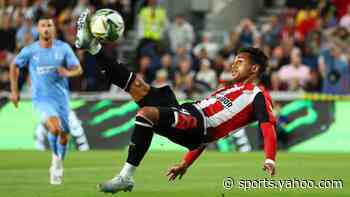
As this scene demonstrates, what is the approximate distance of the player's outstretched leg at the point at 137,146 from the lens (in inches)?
474

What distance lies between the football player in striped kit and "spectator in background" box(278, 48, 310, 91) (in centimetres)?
1376

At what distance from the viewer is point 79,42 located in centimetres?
1264

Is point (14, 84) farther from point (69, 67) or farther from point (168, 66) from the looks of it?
point (168, 66)

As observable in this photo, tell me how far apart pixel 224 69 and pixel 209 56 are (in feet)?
4.73

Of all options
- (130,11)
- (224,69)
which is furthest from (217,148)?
(130,11)

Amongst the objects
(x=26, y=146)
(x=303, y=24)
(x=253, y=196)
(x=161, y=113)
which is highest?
(x=161, y=113)

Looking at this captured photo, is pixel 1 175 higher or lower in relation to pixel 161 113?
lower

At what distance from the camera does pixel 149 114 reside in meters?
12.1

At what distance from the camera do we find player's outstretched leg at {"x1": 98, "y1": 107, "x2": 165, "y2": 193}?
39.5ft

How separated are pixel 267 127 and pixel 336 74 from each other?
1466 centimetres

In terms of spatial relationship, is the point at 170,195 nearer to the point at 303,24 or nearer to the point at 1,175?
the point at 1,175

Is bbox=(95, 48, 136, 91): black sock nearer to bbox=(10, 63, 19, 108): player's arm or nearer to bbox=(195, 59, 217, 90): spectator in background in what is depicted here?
bbox=(10, 63, 19, 108): player's arm

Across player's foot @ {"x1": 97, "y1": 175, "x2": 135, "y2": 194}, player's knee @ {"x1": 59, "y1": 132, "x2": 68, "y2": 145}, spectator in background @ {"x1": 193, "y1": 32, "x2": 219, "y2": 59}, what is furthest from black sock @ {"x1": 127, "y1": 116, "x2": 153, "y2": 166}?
spectator in background @ {"x1": 193, "y1": 32, "x2": 219, "y2": 59}

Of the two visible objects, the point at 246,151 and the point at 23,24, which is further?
the point at 23,24
